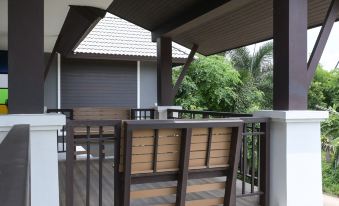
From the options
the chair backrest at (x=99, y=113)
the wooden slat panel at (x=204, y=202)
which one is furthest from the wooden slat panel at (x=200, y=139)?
the chair backrest at (x=99, y=113)

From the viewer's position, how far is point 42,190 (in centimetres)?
281

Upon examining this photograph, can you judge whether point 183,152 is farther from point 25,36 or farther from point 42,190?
point 25,36

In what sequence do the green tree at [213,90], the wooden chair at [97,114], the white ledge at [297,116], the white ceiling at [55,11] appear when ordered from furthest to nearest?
the green tree at [213,90] < the wooden chair at [97,114] < the white ceiling at [55,11] < the white ledge at [297,116]

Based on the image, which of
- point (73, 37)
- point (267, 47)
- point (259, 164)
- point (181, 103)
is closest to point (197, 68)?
point (181, 103)

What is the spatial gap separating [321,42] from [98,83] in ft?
24.5

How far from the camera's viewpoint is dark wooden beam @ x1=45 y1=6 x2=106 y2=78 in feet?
17.3

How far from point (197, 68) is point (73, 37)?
30.5ft

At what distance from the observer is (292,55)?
3.42 meters

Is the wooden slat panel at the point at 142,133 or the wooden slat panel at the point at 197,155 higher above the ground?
the wooden slat panel at the point at 142,133

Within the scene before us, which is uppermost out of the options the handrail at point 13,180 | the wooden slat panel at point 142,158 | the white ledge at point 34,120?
the white ledge at point 34,120

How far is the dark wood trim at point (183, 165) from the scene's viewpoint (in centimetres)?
270

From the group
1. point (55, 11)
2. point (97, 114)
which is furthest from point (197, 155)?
point (97, 114)

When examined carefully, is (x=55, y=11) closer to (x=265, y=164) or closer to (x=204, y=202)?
(x=265, y=164)

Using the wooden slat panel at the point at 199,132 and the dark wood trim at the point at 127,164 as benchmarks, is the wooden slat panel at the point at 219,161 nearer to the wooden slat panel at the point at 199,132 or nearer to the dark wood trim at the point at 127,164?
the wooden slat panel at the point at 199,132
